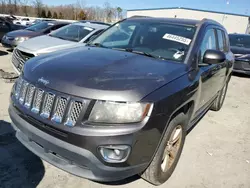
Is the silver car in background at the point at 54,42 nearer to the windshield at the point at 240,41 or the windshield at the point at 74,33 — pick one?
the windshield at the point at 74,33

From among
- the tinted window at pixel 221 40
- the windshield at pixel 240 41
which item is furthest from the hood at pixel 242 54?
the tinted window at pixel 221 40

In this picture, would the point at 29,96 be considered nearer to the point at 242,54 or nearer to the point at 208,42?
the point at 208,42

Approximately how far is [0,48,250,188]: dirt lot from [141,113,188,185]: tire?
155 mm

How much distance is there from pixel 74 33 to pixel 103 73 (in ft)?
18.0

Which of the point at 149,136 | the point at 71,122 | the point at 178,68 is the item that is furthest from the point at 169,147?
the point at 71,122

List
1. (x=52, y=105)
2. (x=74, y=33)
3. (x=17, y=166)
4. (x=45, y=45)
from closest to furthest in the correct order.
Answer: (x=52, y=105) < (x=17, y=166) < (x=45, y=45) < (x=74, y=33)

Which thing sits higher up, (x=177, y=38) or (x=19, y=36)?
(x=177, y=38)

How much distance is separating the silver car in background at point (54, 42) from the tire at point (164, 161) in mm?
4183

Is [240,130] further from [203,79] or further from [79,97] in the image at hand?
[79,97]

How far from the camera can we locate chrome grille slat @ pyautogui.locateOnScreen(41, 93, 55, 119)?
2.12 m

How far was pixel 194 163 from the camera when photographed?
324cm

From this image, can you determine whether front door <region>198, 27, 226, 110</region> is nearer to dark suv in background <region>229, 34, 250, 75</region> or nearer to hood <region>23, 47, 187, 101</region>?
hood <region>23, 47, 187, 101</region>

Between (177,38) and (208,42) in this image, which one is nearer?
(177,38)

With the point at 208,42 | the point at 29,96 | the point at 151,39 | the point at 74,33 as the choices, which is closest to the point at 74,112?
the point at 29,96
